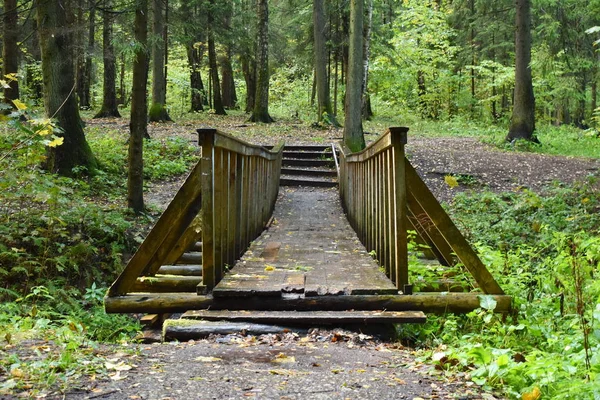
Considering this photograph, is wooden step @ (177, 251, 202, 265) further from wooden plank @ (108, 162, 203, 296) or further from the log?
the log

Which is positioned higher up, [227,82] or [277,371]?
[227,82]

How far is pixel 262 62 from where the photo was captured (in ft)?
80.1

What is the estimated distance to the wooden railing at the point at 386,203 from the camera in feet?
16.0

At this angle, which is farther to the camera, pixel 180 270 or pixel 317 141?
pixel 317 141

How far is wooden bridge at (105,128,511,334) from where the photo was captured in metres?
4.73

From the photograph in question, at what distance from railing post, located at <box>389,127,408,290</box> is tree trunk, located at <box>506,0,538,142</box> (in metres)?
15.2

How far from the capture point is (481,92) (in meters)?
37.1

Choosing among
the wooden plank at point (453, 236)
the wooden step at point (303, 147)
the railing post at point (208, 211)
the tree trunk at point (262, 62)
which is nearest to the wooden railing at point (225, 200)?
the railing post at point (208, 211)

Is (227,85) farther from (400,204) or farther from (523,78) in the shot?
(400,204)

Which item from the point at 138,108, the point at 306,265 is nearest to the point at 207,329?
the point at 306,265

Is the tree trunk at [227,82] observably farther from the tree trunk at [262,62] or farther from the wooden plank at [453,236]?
the wooden plank at [453,236]

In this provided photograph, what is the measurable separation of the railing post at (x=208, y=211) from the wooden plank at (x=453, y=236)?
1728mm

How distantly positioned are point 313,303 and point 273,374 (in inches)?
54.4

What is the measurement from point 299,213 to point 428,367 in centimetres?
800
